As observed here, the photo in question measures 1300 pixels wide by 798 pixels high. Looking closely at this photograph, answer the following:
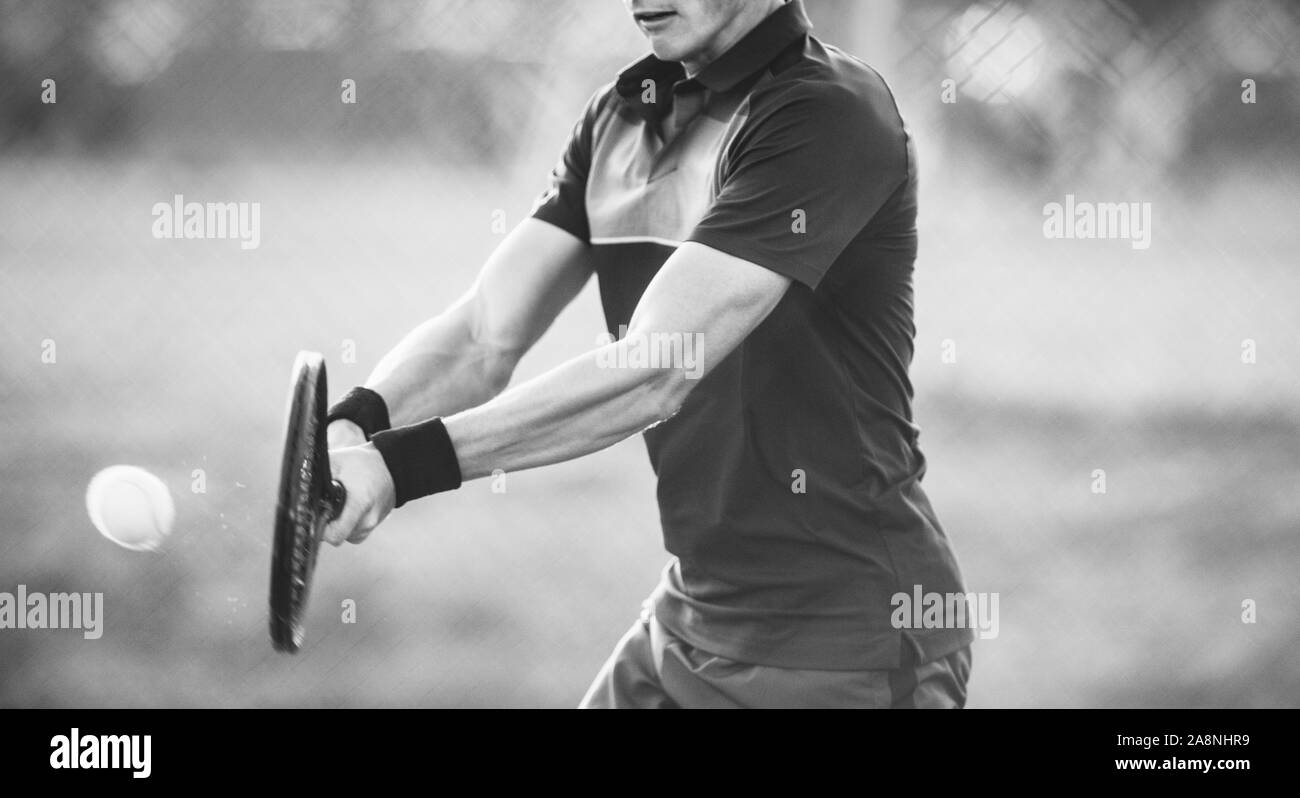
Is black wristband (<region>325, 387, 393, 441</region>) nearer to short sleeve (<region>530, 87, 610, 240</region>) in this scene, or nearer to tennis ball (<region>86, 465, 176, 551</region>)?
short sleeve (<region>530, 87, 610, 240</region>)

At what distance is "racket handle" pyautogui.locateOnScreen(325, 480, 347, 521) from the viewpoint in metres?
1.03

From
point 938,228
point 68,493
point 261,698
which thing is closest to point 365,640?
point 261,698

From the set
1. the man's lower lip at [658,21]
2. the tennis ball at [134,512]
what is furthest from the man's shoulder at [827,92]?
the tennis ball at [134,512]

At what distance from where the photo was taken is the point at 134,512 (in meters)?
1.95

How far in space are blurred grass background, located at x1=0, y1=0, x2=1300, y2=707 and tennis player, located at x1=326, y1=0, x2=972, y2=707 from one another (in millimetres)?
1486

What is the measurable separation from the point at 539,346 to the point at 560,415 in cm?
210

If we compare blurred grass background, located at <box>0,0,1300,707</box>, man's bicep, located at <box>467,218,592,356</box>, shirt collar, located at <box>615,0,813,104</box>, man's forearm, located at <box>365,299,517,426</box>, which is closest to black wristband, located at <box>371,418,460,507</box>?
man's forearm, located at <box>365,299,517,426</box>

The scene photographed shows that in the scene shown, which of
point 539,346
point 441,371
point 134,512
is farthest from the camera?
point 539,346

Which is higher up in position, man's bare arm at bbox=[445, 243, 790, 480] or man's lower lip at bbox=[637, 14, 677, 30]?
man's lower lip at bbox=[637, 14, 677, 30]

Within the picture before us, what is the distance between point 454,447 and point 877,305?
0.45 metres

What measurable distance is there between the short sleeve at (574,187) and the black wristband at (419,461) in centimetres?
42

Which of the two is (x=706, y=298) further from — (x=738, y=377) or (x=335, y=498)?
(x=335, y=498)

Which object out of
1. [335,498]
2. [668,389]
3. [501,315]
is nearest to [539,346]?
[501,315]
